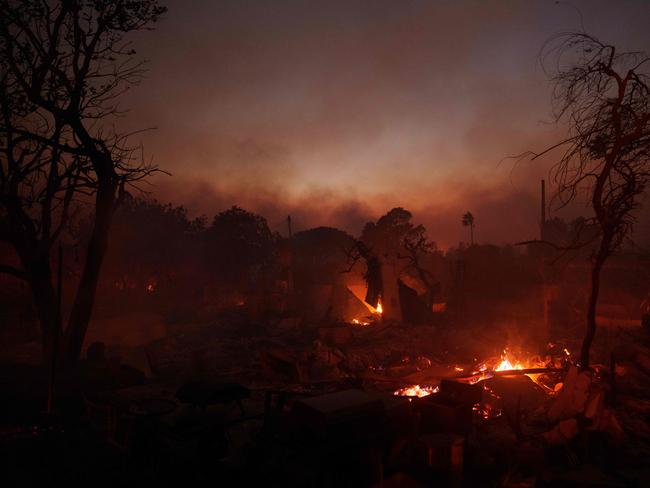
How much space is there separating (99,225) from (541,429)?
11463 mm

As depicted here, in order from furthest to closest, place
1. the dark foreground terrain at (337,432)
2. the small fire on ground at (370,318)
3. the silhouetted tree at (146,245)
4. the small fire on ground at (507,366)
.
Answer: the silhouetted tree at (146,245)
the small fire on ground at (370,318)
the small fire on ground at (507,366)
the dark foreground terrain at (337,432)

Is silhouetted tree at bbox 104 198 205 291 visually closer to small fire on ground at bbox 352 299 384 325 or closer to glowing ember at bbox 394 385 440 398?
small fire on ground at bbox 352 299 384 325

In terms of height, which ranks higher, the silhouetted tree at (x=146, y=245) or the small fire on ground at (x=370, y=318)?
the silhouetted tree at (x=146, y=245)

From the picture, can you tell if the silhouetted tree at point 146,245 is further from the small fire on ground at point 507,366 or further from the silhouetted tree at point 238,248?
the small fire on ground at point 507,366

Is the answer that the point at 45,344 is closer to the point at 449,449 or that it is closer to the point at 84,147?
the point at 84,147

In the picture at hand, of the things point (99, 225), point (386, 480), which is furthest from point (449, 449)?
point (99, 225)

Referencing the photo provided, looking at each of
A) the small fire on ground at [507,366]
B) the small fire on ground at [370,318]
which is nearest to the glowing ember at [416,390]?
the small fire on ground at [507,366]

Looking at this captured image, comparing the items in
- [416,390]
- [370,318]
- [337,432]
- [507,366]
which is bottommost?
[416,390]

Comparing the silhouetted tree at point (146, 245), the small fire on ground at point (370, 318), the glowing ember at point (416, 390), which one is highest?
the silhouetted tree at point (146, 245)

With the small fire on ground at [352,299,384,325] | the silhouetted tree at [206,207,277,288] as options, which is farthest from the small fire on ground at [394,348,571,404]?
the silhouetted tree at [206,207,277,288]

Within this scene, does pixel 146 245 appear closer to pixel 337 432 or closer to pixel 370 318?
pixel 370 318

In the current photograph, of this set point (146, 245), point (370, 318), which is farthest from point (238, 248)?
point (370, 318)

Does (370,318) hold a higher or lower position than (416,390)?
higher

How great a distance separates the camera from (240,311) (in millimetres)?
27656
